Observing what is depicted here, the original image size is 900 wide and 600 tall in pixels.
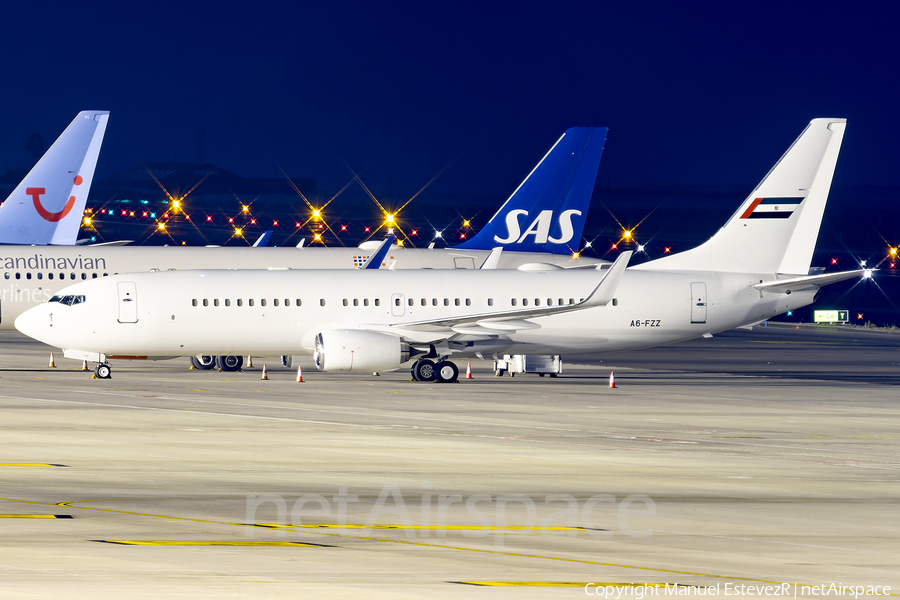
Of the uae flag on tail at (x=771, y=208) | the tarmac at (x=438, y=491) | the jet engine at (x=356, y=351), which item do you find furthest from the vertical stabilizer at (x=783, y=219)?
the jet engine at (x=356, y=351)

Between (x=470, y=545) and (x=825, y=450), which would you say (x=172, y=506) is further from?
(x=825, y=450)

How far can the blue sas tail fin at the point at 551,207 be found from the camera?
59.2 m

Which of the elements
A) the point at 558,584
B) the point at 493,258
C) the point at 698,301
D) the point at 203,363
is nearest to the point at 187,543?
the point at 558,584

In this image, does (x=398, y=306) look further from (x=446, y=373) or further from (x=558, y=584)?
(x=558, y=584)

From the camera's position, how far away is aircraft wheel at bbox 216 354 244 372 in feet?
151

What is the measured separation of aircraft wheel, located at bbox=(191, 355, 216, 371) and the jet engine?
7133mm

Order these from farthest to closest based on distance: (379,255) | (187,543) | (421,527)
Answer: (379,255), (421,527), (187,543)

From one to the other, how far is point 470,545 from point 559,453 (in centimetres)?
942

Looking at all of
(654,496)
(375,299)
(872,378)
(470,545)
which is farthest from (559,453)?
(872,378)

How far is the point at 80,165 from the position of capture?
6225cm

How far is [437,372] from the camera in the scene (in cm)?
4212

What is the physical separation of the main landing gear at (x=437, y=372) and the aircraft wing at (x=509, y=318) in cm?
116

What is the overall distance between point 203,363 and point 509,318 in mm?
12003

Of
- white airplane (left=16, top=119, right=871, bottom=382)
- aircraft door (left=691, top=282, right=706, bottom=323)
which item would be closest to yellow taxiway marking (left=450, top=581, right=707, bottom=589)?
white airplane (left=16, top=119, right=871, bottom=382)
